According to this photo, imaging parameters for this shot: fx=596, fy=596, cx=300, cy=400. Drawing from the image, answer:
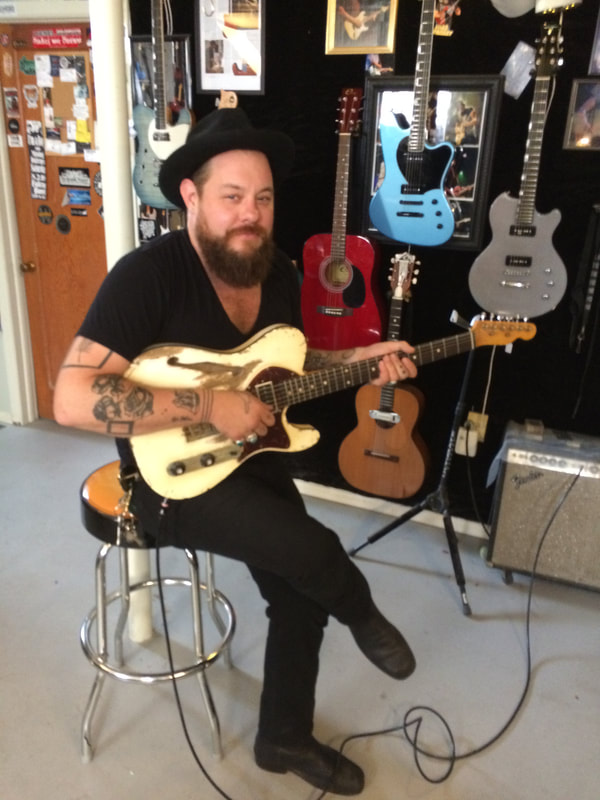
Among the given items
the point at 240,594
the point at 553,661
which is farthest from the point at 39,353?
the point at 553,661

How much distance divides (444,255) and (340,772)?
1.74 m

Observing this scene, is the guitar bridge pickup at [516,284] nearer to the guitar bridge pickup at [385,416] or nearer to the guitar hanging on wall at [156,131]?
the guitar bridge pickup at [385,416]

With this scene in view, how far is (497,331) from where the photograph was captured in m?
1.76

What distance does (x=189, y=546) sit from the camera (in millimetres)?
1408

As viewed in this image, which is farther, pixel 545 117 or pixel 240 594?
pixel 240 594

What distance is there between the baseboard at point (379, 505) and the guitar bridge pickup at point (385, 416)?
1.55 feet

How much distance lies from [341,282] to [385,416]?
0.55 m

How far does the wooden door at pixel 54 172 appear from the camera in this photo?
288cm

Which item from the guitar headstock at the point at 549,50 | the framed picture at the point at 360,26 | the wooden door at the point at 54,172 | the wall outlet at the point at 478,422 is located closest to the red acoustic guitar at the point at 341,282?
the framed picture at the point at 360,26

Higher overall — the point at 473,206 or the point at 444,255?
the point at 473,206

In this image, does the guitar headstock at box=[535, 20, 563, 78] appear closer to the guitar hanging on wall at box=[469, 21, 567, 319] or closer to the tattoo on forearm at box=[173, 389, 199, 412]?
the guitar hanging on wall at box=[469, 21, 567, 319]

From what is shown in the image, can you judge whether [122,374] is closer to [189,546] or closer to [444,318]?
[189,546]

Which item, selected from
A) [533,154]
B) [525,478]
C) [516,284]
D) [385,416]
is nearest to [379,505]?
[385,416]

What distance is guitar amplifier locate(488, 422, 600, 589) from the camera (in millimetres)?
2096
